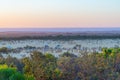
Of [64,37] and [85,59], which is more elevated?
[85,59]

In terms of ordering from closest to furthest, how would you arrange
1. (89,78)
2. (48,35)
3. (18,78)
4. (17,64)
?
1. (18,78)
2. (89,78)
3. (17,64)
4. (48,35)

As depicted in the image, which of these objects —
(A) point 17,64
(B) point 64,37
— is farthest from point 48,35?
(A) point 17,64

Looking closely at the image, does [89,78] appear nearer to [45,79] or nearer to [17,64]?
[45,79]

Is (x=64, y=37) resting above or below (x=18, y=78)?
below

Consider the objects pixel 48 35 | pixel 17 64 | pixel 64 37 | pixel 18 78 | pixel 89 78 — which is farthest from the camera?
pixel 48 35

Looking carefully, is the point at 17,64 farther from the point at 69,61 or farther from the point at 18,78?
the point at 18,78

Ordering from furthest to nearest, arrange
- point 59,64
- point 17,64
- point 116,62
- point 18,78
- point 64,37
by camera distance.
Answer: point 64,37
point 17,64
point 116,62
point 59,64
point 18,78

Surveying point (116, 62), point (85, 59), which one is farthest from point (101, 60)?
point (116, 62)

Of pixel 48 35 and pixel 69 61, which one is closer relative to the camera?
pixel 69 61

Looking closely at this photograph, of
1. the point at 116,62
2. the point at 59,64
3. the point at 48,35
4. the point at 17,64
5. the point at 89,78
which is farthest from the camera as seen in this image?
the point at 48,35
